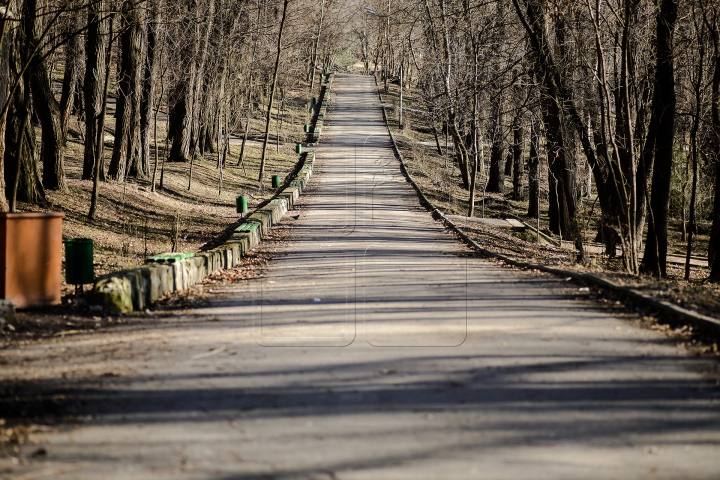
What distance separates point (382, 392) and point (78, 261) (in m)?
5.90

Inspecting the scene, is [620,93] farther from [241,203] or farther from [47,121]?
[47,121]

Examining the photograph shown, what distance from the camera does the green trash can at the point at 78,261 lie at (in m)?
10.8

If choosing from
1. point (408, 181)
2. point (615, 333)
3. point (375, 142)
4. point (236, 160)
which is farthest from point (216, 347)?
point (375, 142)

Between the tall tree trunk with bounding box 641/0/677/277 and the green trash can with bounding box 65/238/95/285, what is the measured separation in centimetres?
1281

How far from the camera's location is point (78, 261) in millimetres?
10789

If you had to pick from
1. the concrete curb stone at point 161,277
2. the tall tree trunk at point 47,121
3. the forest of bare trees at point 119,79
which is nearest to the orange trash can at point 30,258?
the concrete curb stone at point 161,277

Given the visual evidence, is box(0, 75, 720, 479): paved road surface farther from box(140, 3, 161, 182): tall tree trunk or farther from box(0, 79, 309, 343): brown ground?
box(140, 3, 161, 182): tall tree trunk

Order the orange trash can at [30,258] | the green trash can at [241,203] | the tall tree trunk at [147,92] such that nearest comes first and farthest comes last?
the orange trash can at [30,258] → the green trash can at [241,203] → the tall tree trunk at [147,92]

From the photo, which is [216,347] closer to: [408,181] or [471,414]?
[471,414]

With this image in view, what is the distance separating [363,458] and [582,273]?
8438mm

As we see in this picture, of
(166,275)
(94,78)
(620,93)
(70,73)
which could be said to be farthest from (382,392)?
(70,73)

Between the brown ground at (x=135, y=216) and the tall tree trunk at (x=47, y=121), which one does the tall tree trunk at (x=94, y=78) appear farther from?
the tall tree trunk at (x=47, y=121)

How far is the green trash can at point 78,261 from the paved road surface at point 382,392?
1747 millimetres

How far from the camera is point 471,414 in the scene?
5914 mm
